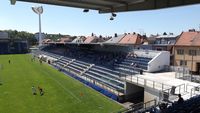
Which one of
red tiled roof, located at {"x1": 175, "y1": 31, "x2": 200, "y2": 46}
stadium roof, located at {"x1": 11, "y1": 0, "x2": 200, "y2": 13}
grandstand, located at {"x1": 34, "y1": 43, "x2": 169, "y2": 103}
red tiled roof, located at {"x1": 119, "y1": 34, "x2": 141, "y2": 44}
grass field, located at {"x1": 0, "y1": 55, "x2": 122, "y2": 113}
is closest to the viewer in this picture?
stadium roof, located at {"x1": 11, "y1": 0, "x2": 200, "y2": 13}

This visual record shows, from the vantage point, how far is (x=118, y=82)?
111ft

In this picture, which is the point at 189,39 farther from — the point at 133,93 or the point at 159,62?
the point at 133,93

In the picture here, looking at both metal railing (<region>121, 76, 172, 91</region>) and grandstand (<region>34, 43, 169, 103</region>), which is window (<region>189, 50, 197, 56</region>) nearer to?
grandstand (<region>34, 43, 169, 103</region>)

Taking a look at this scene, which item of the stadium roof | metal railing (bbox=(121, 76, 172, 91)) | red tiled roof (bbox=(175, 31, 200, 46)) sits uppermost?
the stadium roof

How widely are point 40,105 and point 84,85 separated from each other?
11225 mm

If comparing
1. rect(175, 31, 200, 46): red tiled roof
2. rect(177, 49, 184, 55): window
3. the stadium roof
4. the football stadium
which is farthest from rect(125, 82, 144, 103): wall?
rect(177, 49, 184, 55): window

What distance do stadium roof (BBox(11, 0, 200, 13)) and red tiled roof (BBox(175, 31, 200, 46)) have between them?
31.3 meters

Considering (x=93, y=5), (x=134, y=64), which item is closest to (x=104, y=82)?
(x=134, y=64)

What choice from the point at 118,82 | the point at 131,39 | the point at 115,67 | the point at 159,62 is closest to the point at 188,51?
the point at 159,62

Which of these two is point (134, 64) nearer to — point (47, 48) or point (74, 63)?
point (74, 63)

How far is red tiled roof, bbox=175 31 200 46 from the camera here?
45494mm

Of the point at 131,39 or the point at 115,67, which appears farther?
the point at 131,39

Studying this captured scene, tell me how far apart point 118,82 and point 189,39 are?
68.7 feet

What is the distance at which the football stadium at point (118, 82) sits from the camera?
16.5 metres
